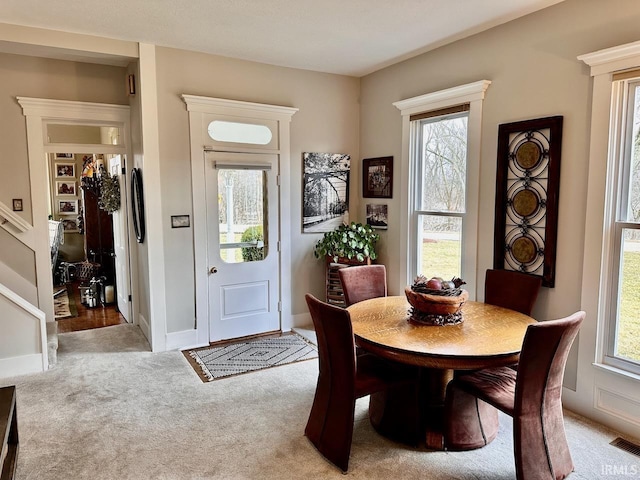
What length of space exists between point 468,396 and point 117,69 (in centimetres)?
434

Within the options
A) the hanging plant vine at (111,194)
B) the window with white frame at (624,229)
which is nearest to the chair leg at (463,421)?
the window with white frame at (624,229)

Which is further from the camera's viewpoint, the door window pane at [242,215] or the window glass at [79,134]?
the window glass at [79,134]

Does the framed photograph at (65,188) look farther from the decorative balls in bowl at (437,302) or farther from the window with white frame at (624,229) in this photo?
the window with white frame at (624,229)

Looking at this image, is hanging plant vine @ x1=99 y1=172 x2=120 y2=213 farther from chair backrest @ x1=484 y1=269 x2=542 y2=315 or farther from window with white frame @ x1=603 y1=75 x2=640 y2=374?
window with white frame @ x1=603 y1=75 x2=640 y2=374

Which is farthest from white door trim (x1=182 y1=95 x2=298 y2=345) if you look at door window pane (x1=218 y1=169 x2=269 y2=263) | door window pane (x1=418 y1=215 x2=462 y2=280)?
door window pane (x1=418 y1=215 x2=462 y2=280)

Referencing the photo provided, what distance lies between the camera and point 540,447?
2.10 m

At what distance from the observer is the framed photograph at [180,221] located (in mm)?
4023

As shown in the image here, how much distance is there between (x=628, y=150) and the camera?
2.63 metres

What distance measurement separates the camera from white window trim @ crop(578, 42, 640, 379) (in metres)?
2.65

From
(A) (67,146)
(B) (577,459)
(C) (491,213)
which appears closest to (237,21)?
(A) (67,146)

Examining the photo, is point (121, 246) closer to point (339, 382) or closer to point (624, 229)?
point (339, 382)

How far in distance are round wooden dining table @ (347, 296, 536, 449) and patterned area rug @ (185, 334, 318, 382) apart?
4.08 ft

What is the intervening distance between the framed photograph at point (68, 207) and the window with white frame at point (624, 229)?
761 cm

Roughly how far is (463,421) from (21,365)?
135 inches
